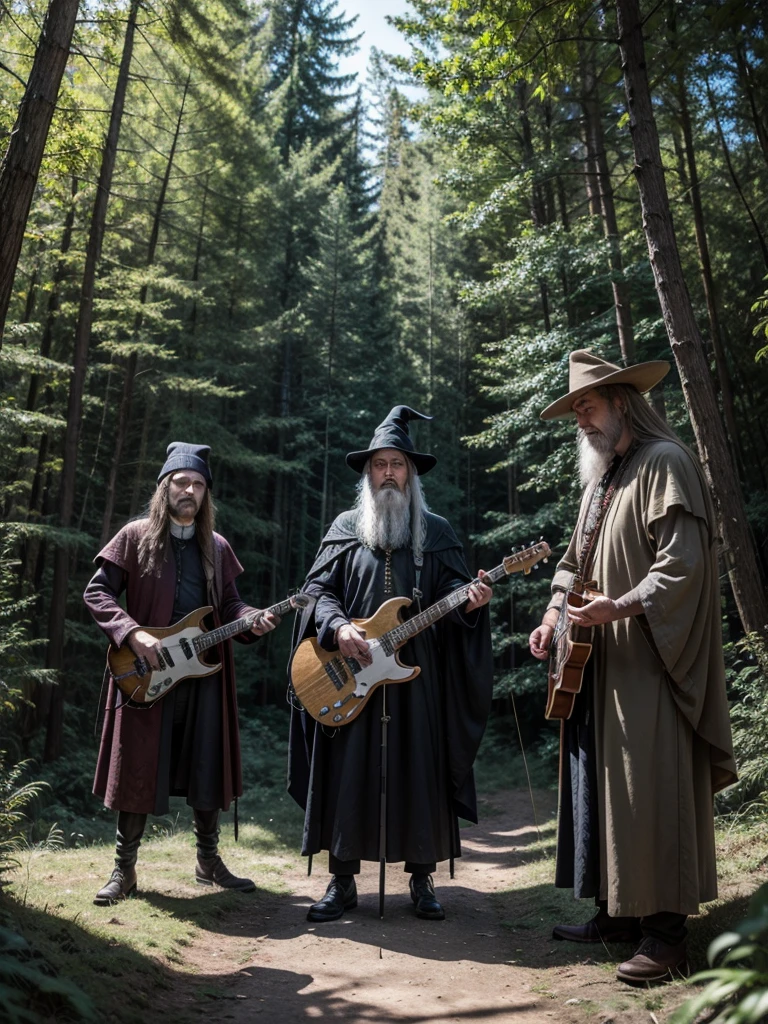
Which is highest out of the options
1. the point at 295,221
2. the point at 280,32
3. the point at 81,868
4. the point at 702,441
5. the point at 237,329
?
the point at 280,32

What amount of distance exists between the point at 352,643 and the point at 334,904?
1.47 meters

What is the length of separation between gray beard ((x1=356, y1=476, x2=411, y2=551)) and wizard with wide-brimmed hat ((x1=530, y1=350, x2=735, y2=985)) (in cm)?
136

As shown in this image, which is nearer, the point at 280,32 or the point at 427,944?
the point at 427,944

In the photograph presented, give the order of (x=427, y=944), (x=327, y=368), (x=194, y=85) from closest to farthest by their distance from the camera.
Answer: (x=427, y=944), (x=194, y=85), (x=327, y=368)

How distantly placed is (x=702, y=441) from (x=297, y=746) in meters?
3.75

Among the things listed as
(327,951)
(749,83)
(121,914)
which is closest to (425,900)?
(327,951)

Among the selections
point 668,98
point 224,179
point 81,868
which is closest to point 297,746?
point 81,868

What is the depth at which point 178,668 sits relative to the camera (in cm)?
528

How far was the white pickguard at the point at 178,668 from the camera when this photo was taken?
Result: 17.1ft

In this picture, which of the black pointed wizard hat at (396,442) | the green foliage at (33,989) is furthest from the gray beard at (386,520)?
the green foliage at (33,989)

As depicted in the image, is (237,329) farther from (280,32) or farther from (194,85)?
(280,32)

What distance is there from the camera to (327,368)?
23.5 m

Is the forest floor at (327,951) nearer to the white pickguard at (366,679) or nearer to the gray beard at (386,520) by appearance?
the white pickguard at (366,679)

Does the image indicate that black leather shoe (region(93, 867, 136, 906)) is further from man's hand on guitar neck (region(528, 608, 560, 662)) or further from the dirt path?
man's hand on guitar neck (region(528, 608, 560, 662))
